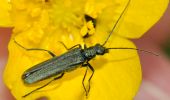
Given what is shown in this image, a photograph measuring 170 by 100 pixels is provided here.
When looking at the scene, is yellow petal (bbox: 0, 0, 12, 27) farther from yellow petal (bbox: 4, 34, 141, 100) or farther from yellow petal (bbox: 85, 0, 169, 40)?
yellow petal (bbox: 85, 0, 169, 40)

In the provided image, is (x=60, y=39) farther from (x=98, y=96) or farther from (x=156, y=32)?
(x=156, y=32)

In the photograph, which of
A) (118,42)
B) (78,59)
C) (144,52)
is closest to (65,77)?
(78,59)

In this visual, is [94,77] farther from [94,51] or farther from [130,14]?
[130,14]

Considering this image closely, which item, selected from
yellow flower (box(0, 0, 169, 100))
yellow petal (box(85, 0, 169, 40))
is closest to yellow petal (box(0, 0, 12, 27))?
yellow flower (box(0, 0, 169, 100))

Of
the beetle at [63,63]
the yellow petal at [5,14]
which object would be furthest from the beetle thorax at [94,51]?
the yellow petal at [5,14]

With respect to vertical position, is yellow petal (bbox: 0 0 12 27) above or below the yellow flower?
above

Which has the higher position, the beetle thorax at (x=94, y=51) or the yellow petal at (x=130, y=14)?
the yellow petal at (x=130, y=14)

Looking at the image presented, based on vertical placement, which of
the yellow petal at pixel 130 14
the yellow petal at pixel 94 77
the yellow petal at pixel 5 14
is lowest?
the yellow petal at pixel 94 77

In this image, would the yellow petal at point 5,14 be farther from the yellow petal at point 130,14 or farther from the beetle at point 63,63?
the yellow petal at point 130,14
